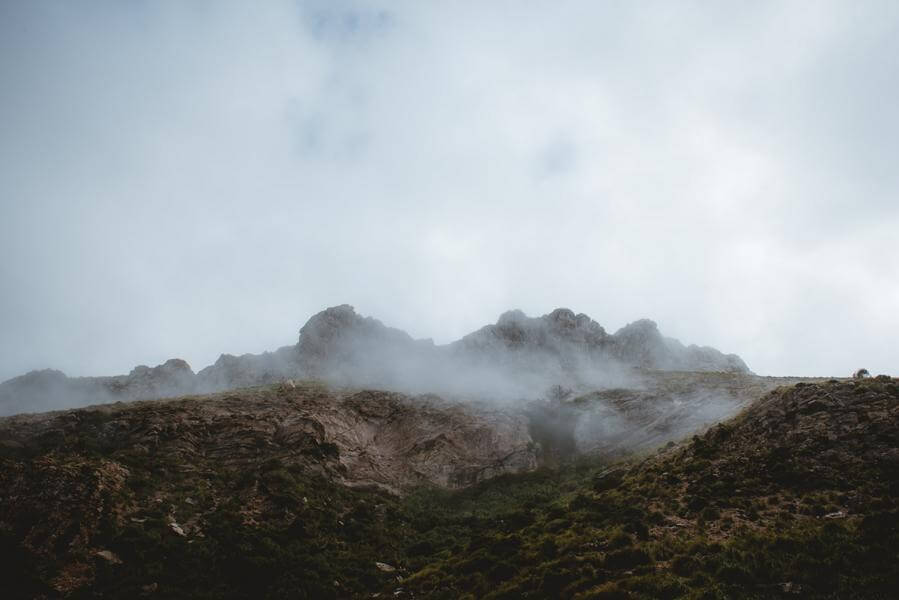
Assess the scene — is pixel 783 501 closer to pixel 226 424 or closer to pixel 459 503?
pixel 459 503

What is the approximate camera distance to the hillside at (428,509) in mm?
25359

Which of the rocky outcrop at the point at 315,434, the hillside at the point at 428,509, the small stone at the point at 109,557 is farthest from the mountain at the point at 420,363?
the small stone at the point at 109,557

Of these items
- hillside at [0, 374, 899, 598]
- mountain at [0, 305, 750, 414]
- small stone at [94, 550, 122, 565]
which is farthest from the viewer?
mountain at [0, 305, 750, 414]

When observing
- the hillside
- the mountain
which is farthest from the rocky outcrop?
the mountain

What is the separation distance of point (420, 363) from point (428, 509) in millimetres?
58249

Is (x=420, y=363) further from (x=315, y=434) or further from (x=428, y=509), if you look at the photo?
(x=428, y=509)

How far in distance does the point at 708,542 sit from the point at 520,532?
53.0ft

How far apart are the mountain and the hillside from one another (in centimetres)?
3570

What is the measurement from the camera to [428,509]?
5284cm

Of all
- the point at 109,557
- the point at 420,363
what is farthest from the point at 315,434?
the point at 420,363

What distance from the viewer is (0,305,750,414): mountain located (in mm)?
99938

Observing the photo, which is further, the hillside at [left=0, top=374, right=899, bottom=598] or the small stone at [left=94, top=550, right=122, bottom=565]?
the small stone at [left=94, top=550, right=122, bottom=565]

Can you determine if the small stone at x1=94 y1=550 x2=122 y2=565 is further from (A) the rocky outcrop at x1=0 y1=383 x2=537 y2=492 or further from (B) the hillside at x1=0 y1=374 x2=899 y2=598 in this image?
(A) the rocky outcrop at x1=0 y1=383 x2=537 y2=492

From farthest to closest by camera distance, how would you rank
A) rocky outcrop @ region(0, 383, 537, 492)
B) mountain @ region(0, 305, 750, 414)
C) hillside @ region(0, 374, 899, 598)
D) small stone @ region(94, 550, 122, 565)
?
mountain @ region(0, 305, 750, 414) → rocky outcrop @ region(0, 383, 537, 492) → small stone @ region(94, 550, 122, 565) → hillside @ region(0, 374, 899, 598)
